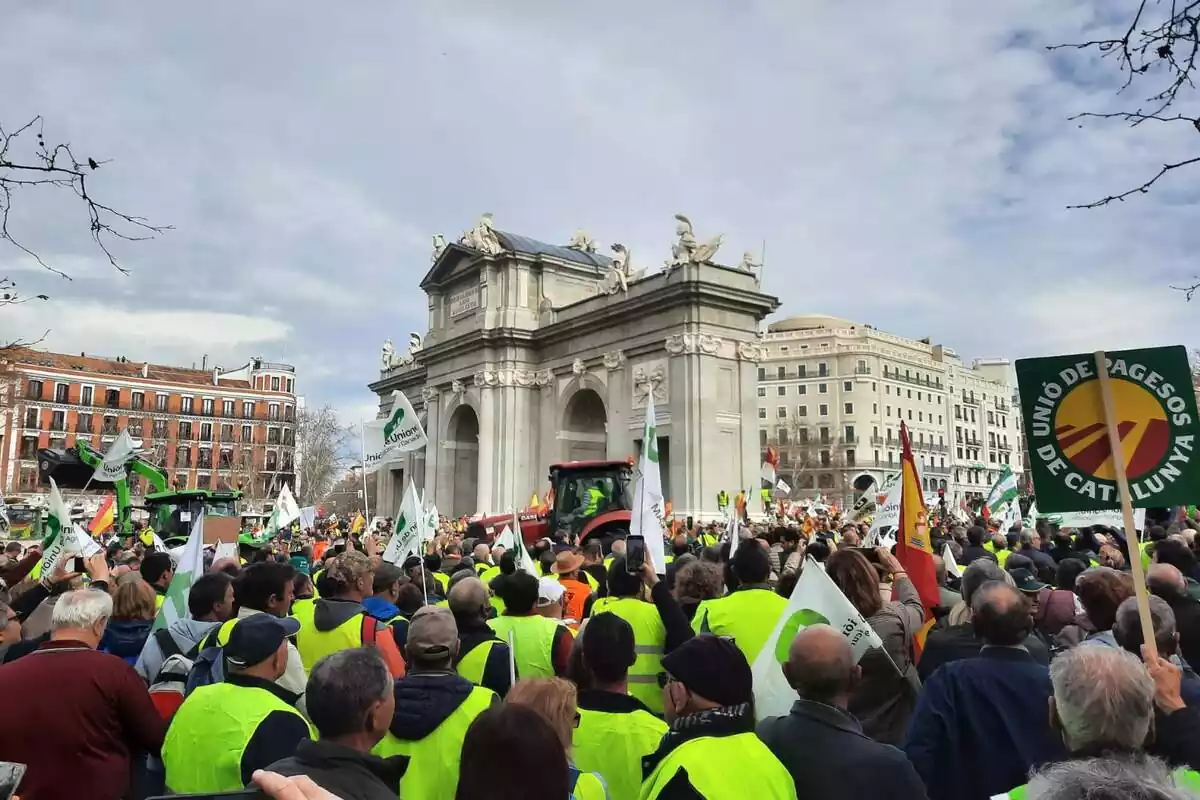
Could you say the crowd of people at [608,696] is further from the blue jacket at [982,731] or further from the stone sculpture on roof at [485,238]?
the stone sculpture on roof at [485,238]

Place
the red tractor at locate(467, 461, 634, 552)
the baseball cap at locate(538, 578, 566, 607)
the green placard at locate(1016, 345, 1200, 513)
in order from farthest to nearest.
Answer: the red tractor at locate(467, 461, 634, 552) < the baseball cap at locate(538, 578, 566, 607) < the green placard at locate(1016, 345, 1200, 513)

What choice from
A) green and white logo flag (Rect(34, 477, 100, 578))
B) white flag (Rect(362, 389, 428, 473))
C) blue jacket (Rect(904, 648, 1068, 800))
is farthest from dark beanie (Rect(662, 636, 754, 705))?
white flag (Rect(362, 389, 428, 473))

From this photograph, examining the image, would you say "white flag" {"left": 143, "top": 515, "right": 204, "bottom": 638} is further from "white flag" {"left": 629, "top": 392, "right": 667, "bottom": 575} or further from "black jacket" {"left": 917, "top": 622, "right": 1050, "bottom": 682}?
"black jacket" {"left": 917, "top": 622, "right": 1050, "bottom": 682}

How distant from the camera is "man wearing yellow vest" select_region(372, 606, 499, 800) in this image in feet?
11.0

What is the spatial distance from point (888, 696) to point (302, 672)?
2.97 meters

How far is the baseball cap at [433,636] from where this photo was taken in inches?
144

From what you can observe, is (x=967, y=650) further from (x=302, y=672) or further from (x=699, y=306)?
(x=699, y=306)

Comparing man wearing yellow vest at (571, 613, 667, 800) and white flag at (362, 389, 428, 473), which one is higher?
white flag at (362, 389, 428, 473)

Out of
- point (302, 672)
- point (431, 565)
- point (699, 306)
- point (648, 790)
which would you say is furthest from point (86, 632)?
point (699, 306)

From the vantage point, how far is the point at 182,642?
4930mm

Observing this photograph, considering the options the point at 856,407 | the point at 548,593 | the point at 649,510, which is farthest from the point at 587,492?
the point at 856,407

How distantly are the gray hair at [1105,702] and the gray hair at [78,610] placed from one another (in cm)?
404

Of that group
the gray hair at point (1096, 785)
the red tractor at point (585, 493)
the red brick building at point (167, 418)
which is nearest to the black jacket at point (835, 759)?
the gray hair at point (1096, 785)

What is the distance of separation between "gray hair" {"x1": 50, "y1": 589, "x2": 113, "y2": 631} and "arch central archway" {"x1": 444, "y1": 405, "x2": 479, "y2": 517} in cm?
3963
